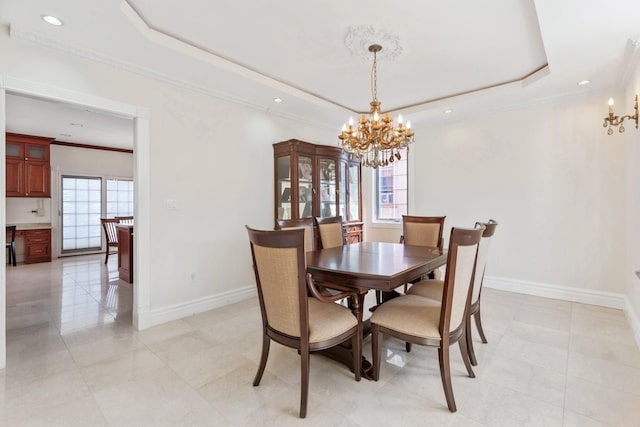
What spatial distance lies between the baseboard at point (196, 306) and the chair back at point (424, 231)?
81.5 inches

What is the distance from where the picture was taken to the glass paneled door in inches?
271

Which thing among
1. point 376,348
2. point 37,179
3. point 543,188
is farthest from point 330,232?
point 37,179

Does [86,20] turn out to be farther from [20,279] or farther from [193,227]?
[20,279]

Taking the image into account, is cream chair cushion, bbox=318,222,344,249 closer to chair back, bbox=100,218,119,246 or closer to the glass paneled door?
chair back, bbox=100,218,119,246

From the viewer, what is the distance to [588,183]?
Answer: 11.1ft

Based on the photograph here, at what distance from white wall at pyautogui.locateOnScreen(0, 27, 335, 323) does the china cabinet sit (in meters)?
0.18

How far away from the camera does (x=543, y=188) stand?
369cm

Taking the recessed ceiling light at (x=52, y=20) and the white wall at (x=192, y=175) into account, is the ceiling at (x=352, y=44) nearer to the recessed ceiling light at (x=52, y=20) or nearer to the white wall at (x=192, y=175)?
the recessed ceiling light at (x=52, y=20)

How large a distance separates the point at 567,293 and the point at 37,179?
9.36m

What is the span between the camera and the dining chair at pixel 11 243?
220 inches

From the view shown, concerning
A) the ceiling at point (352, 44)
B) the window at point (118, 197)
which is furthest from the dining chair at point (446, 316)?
the window at point (118, 197)

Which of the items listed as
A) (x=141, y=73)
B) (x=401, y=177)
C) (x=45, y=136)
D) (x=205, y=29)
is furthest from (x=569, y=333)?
(x=45, y=136)

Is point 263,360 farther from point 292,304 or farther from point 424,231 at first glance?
point 424,231

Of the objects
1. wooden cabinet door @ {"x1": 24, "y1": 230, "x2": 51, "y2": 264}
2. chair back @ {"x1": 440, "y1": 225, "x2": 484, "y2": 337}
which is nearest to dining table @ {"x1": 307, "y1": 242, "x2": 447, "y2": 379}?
chair back @ {"x1": 440, "y1": 225, "x2": 484, "y2": 337}
